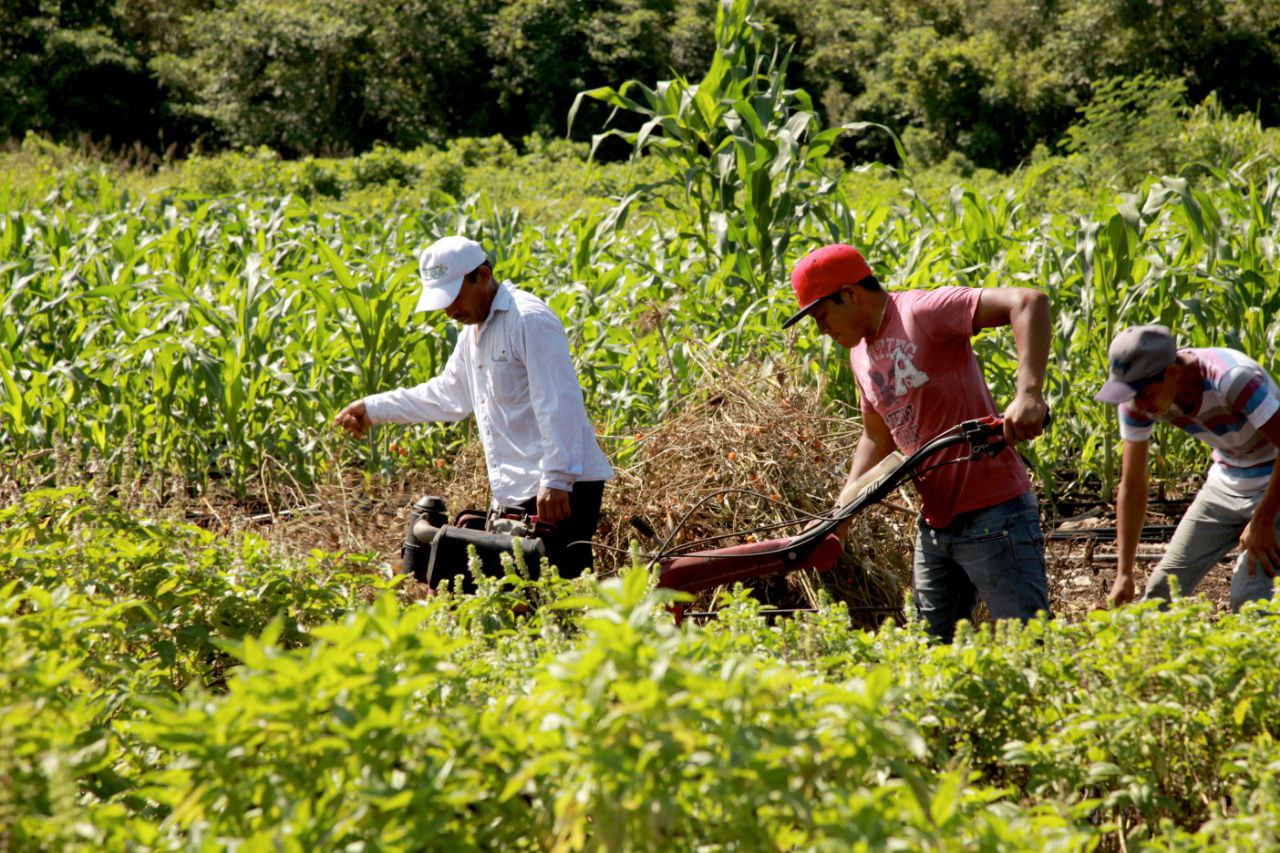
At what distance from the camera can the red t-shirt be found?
3.50 m

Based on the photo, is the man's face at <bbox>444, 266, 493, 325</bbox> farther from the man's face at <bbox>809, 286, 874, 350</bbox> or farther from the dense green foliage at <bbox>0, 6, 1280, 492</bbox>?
the dense green foliage at <bbox>0, 6, 1280, 492</bbox>

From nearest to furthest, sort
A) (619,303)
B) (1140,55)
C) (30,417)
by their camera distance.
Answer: (30,417)
(619,303)
(1140,55)

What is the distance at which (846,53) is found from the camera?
118 ft

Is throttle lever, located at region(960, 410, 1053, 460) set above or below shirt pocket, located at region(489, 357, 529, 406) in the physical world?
above

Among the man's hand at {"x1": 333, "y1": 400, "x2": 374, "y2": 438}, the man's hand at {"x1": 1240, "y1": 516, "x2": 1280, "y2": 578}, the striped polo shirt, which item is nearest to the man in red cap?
the striped polo shirt

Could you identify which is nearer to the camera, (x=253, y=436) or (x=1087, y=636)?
(x=1087, y=636)

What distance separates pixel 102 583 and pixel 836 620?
1.80 meters

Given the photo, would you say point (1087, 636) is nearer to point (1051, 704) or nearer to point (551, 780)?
point (1051, 704)

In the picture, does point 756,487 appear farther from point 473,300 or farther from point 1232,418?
point 1232,418

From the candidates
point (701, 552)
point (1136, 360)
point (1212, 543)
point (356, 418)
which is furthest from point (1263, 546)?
point (356, 418)

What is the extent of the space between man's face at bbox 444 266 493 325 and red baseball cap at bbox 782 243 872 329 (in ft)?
3.56

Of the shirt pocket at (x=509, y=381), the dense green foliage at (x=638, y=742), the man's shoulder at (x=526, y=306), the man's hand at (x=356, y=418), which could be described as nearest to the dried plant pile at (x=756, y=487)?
the shirt pocket at (x=509, y=381)

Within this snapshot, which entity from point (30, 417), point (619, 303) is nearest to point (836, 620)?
point (619, 303)

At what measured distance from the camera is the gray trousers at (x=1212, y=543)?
12.4ft
